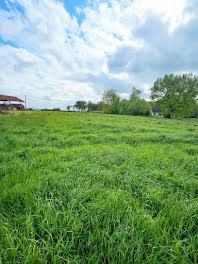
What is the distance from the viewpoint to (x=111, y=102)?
5306 cm

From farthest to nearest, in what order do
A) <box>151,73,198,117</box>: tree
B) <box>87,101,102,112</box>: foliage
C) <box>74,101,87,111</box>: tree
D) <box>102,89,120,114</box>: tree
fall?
<box>74,101,87,111</box>: tree < <box>87,101,102,112</box>: foliage < <box>102,89,120,114</box>: tree < <box>151,73,198,117</box>: tree

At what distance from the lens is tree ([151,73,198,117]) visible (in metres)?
30.4

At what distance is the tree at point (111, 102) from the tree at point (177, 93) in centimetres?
1968

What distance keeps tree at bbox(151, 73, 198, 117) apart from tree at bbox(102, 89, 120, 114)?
64.6ft

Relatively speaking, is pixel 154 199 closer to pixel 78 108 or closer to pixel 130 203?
pixel 130 203

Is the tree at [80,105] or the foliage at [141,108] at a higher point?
the tree at [80,105]

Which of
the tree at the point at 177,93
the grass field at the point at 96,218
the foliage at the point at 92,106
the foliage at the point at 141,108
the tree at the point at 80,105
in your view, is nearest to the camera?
the grass field at the point at 96,218

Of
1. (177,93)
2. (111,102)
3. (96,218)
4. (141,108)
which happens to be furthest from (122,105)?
(96,218)

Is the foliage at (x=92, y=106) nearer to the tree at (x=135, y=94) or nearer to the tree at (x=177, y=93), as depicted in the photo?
the tree at (x=135, y=94)

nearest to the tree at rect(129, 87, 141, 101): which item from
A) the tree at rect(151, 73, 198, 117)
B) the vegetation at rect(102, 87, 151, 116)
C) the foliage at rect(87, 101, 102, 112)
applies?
the vegetation at rect(102, 87, 151, 116)

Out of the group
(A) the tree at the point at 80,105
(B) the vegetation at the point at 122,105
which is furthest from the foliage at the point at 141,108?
(A) the tree at the point at 80,105

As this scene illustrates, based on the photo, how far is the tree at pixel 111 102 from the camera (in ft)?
169

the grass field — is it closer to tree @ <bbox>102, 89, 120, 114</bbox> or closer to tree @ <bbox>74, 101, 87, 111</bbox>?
tree @ <bbox>102, 89, 120, 114</bbox>

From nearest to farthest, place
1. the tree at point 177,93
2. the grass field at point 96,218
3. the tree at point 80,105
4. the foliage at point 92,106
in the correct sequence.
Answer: the grass field at point 96,218 < the tree at point 177,93 < the foliage at point 92,106 < the tree at point 80,105
